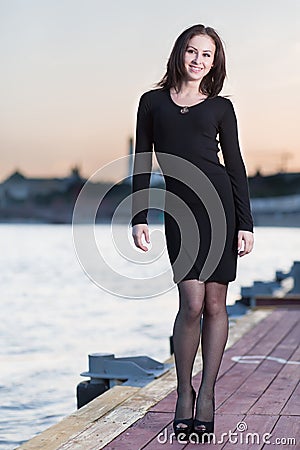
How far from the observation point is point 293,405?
382 cm

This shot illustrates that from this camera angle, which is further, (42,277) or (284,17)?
(42,277)

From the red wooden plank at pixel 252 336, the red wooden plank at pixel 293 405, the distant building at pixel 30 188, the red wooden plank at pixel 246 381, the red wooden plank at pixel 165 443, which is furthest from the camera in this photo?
the distant building at pixel 30 188

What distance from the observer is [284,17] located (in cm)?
1165

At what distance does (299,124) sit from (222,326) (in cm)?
1868

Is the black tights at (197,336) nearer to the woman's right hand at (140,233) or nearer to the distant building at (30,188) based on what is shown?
the woman's right hand at (140,233)

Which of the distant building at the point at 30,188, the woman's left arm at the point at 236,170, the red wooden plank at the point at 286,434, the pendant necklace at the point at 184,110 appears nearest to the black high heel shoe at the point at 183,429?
the red wooden plank at the point at 286,434

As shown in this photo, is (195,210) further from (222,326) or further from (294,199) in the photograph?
(294,199)

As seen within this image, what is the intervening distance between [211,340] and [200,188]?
0.50 metres

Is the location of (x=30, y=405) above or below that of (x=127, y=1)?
below

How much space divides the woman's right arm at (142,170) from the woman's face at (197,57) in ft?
0.53

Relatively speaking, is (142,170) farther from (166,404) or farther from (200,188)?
(166,404)

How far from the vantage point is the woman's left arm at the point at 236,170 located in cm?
321

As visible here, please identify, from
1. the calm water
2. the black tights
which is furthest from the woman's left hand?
the calm water

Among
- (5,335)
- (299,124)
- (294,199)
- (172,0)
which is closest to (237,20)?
(172,0)
